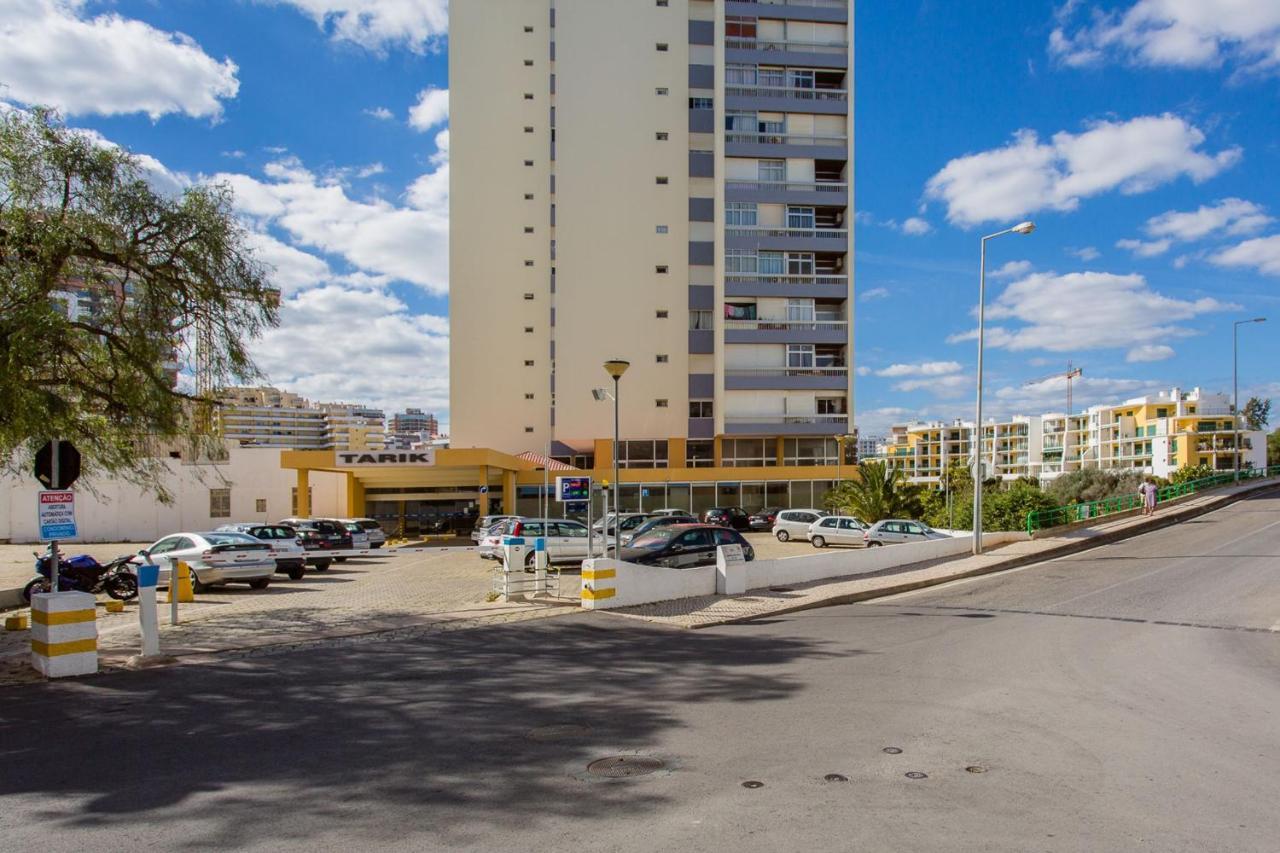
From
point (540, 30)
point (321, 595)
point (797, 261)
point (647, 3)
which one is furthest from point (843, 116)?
point (321, 595)

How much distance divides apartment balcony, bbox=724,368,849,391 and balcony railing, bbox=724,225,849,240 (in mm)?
8750

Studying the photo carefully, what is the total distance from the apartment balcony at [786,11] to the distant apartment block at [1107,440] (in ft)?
113

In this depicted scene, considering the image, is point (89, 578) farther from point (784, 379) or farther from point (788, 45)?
point (788, 45)

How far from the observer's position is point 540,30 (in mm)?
55250

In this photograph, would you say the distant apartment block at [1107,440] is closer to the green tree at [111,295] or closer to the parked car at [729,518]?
the parked car at [729,518]

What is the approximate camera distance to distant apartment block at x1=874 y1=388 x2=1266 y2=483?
100562mm

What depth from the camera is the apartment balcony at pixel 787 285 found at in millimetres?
52531

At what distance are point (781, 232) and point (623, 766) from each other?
49961 millimetres

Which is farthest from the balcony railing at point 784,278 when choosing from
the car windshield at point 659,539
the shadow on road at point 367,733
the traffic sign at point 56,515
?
the traffic sign at point 56,515

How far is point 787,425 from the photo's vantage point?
51781 mm

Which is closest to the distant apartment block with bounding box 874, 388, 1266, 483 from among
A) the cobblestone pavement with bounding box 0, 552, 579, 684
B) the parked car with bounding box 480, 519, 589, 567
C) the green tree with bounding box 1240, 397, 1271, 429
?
the green tree with bounding box 1240, 397, 1271, 429

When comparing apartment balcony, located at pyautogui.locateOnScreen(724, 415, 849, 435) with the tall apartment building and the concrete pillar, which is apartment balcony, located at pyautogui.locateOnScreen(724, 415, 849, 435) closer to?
the tall apartment building

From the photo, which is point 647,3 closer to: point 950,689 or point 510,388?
point 510,388

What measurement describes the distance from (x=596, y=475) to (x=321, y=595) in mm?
31918
